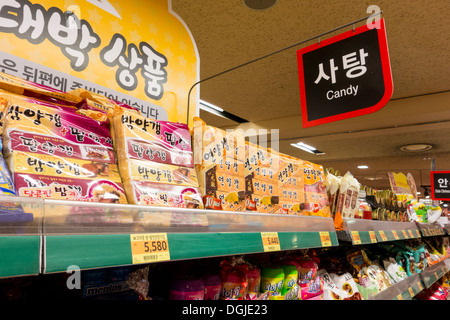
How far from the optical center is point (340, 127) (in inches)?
218

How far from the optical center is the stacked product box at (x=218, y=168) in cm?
109

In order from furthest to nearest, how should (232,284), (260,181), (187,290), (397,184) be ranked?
(397,184)
(260,181)
(232,284)
(187,290)

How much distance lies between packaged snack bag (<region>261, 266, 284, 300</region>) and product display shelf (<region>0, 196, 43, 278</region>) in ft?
2.89

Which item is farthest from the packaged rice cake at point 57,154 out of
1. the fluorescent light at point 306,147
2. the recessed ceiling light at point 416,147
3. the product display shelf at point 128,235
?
the recessed ceiling light at point 416,147

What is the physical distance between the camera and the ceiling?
A: 9.11ft

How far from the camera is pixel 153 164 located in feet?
3.03

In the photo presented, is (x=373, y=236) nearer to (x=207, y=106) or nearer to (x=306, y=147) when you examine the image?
(x=207, y=106)

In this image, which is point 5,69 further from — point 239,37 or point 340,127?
point 340,127

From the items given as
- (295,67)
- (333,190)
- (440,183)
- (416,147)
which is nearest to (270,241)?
(333,190)

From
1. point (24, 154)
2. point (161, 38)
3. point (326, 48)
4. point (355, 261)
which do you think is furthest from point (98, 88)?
point (355, 261)

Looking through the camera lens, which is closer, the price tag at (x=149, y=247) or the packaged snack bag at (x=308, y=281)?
the price tag at (x=149, y=247)

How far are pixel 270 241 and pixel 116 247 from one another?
488 millimetres

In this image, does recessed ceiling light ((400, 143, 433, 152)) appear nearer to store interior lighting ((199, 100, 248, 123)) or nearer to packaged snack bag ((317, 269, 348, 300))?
store interior lighting ((199, 100, 248, 123))

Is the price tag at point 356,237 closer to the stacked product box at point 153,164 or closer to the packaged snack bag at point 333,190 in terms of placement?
the packaged snack bag at point 333,190
